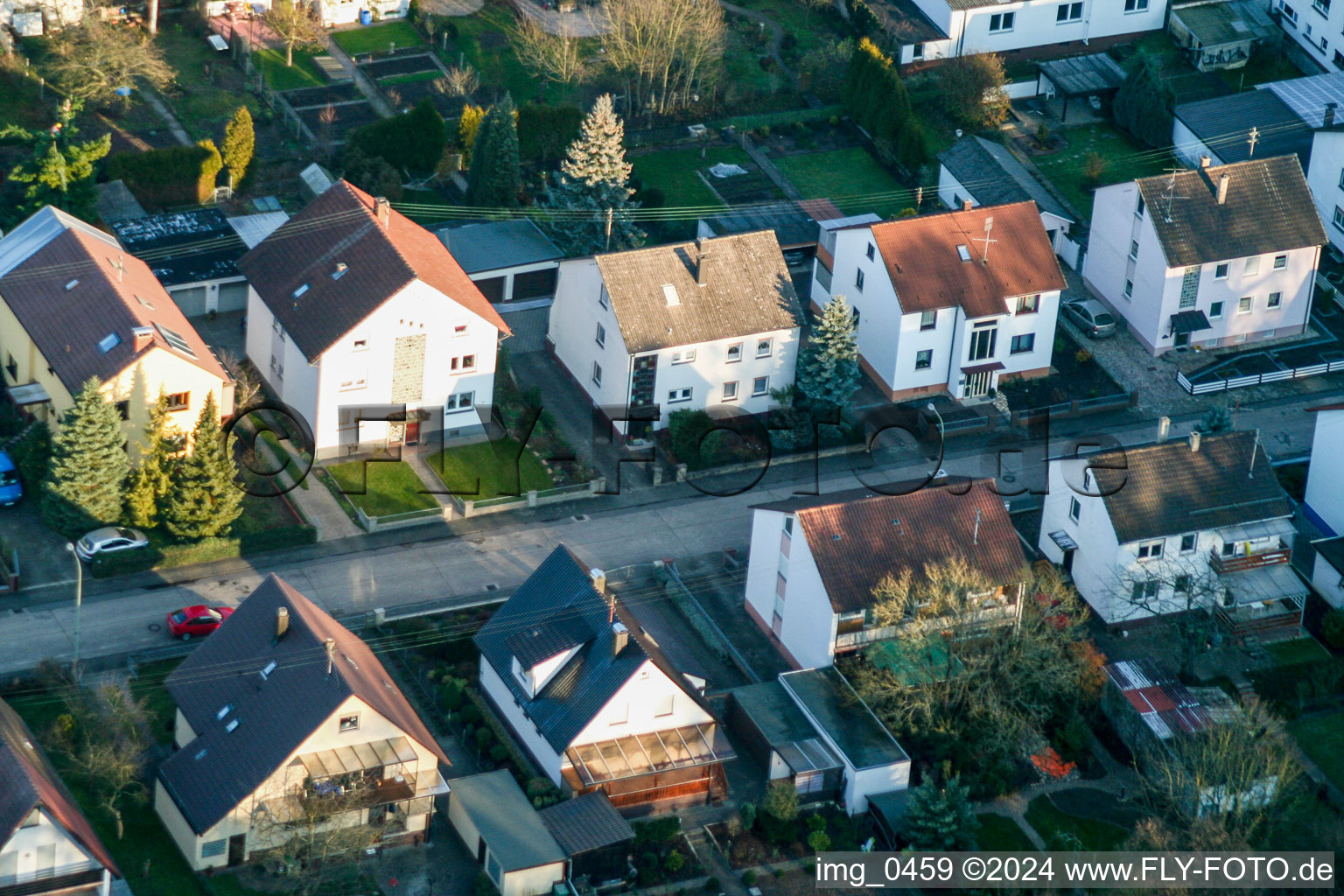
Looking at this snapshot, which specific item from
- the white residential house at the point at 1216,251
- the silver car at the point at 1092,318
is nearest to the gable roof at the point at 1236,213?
the white residential house at the point at 1216,251

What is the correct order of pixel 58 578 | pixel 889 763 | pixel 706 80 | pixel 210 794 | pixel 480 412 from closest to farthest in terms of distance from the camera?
pixel 210 794 < pixel 889 763 < pixel 58 578 < pixel 480 412 < pixel 706 80

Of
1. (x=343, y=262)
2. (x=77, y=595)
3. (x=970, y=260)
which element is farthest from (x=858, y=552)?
(x=77, y=595)

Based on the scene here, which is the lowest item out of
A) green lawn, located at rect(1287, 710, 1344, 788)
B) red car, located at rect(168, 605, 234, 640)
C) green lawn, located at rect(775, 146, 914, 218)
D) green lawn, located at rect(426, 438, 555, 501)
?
green lawn, located at rect(1287, 710, 1344, 788)

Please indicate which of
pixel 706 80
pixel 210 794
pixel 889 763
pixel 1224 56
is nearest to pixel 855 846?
pixel 889 763

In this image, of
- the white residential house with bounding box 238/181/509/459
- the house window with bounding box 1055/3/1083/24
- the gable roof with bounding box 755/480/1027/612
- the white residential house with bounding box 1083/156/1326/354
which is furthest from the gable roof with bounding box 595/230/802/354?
the house window with bounding box 1055/3/1083/24

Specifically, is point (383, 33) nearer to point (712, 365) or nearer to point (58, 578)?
point (712, 365)

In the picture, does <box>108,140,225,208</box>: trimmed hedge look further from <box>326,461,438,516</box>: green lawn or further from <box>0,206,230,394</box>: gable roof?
<box>326,461,438,516</box>: green lawn

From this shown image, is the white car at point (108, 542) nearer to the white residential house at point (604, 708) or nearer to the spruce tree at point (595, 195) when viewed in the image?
the white residential house at point (604, 708)

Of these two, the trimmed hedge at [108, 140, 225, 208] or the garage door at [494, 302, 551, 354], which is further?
the trimmed hedge at [108, 140, 225, 208]
